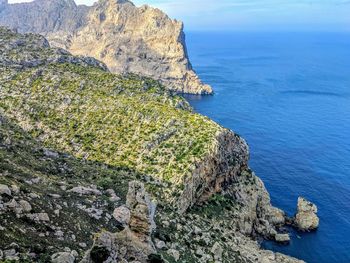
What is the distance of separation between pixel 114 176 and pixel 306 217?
54053 mm

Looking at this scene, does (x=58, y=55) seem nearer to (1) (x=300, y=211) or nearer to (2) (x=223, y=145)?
(2) (x=223, y=145)

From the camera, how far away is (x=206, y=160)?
76250mm

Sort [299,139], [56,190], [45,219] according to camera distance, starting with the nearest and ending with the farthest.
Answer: [45,219], [56,190], [299,139]

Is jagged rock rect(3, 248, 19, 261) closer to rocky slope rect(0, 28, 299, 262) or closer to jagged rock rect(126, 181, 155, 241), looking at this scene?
rocky slope rect(0, 28, 299, 262)

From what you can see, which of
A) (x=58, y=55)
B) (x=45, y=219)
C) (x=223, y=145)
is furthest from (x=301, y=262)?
(x=58, y=55)

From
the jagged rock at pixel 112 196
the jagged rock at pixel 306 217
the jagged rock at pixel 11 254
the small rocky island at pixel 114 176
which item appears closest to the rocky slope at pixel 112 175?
the jagged rock at pixel 11 254

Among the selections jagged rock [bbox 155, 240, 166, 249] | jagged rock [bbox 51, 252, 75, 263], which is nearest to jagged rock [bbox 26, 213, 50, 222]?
jagged rock [bbox 51, 252, 75, 263]

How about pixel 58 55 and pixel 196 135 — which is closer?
pixel 196 135

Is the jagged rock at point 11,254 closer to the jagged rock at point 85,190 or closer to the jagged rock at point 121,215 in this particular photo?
the jagged rock at point 121,215

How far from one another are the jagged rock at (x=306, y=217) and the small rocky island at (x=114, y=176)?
0.25 metres

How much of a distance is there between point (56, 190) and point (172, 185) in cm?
2782

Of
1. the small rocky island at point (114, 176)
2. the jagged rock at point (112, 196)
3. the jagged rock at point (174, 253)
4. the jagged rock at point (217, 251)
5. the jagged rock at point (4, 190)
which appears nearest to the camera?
the small rocky island at point (114, 176)

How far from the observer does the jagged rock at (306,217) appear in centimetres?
9664

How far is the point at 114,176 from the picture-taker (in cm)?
6244
